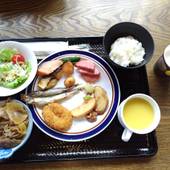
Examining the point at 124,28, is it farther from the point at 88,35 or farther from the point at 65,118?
the point at 65,118

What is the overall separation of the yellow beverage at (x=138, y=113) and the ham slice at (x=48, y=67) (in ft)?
0.98

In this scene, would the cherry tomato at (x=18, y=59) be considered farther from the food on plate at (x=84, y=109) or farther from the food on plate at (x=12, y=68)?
the food on plate at (x=84, y=109)

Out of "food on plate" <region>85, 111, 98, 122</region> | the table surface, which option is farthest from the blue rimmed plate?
the table surface

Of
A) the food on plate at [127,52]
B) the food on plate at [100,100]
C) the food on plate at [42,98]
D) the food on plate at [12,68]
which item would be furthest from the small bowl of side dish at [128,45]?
the food on plate at [12,68]

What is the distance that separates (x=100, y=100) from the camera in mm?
1233

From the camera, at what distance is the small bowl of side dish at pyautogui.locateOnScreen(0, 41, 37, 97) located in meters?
1.23

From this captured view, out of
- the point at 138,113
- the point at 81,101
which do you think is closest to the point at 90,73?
the point at 81,101

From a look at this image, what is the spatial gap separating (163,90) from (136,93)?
0.11m

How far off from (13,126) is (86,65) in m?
0.35

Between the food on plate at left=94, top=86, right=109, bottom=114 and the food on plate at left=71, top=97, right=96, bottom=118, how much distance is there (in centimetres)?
2

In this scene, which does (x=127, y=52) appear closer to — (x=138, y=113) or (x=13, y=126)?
(x=138, y=113)

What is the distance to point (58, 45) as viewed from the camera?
52.0 inches

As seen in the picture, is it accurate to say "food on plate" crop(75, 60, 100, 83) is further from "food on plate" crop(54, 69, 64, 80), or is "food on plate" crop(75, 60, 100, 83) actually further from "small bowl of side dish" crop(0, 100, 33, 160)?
"small bowl of side dish" crop(0, 100, 33, 160)

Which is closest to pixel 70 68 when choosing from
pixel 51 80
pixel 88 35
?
pixel 51 80
